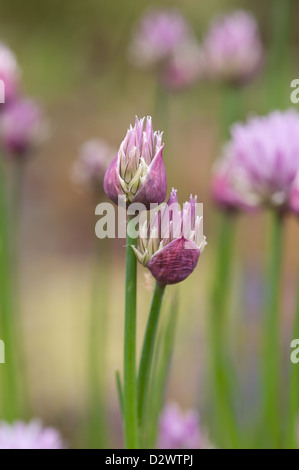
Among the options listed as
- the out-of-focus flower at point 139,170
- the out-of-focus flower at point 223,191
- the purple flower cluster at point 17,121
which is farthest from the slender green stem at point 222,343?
the out-of-focus flower at point 139,170

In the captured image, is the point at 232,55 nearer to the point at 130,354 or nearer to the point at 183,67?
the point at 183,67

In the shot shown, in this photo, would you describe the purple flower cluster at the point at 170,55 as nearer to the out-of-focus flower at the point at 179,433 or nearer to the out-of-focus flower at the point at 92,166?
the out-of-focus flower at the point at 92,166

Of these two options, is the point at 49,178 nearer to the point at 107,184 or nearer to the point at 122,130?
the point at 122,130

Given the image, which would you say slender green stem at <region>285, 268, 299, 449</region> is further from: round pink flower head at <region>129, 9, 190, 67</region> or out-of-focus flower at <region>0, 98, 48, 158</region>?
round pink flower head at <region>129, 9, 190, 67</region>

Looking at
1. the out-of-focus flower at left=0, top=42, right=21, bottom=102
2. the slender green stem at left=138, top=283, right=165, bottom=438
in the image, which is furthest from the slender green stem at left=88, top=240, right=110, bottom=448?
the slender green stem at left=138, top=283, right=165, bottom=438

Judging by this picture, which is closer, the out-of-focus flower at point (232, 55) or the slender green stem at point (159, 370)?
the slender green stem at point (159, 370)
